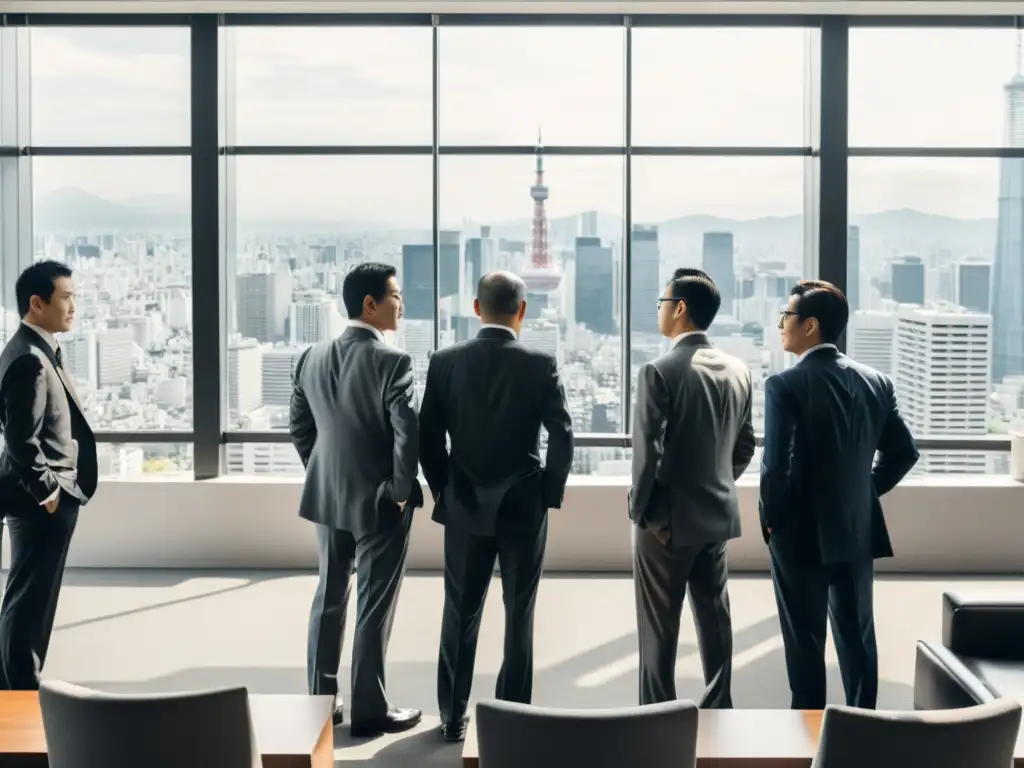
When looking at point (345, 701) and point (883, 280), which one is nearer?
point (345, 701)

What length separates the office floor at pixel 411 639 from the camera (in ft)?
14.9

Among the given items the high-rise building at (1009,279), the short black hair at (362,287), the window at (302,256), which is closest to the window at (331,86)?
the window at (302,256)

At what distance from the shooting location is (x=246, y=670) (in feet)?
15.7

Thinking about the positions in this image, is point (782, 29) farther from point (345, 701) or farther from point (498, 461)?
point (345, 701)

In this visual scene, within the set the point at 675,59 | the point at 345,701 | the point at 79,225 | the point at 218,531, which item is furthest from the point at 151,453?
the point at 675,59

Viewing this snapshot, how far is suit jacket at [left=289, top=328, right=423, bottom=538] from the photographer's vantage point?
383cm

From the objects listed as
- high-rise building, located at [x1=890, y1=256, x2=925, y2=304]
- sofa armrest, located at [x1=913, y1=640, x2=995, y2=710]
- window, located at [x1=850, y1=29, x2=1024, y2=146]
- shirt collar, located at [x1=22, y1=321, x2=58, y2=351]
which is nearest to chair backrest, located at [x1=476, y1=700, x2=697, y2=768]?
sofa armrest, located at [x1=913, y1=640, x2=995, y2=710]

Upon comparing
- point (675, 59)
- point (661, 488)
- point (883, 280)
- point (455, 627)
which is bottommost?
point (455, 627)

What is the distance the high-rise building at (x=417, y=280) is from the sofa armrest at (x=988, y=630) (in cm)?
399

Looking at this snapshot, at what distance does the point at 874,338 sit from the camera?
22.9 ft

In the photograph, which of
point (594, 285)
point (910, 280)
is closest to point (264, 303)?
point (594, 285)

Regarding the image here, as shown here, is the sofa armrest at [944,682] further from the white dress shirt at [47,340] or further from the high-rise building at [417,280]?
the high-rise building at [417,280]

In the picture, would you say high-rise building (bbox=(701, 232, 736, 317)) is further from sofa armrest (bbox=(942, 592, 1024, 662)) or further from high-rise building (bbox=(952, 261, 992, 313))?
sofa armrest (bbox=(942, 592, 1024, 662))

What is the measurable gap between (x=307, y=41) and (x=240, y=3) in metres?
0.52
